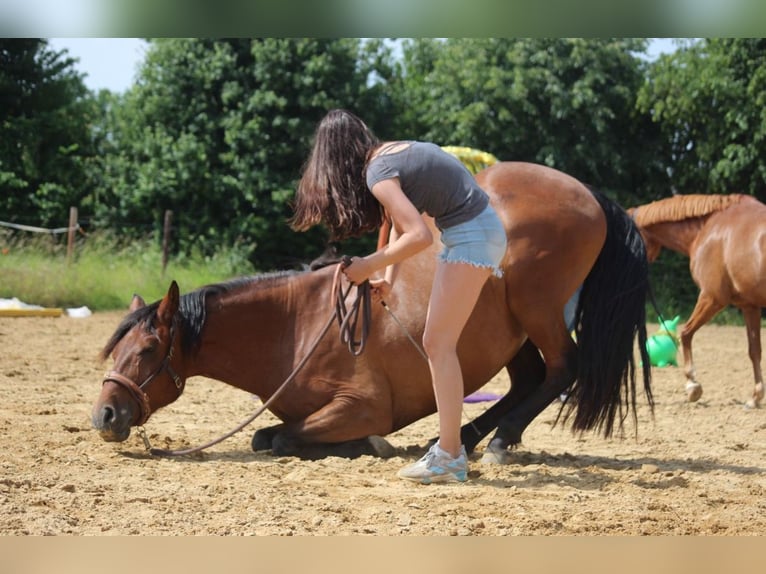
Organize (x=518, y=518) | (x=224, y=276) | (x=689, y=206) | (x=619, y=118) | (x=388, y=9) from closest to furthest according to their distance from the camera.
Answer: (x=388, y=9) < (x=518, y=518) < (x=689, y=206) < (x=224, y=276) < (x=619, y=118)

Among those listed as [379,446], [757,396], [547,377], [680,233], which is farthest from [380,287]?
[680,233]

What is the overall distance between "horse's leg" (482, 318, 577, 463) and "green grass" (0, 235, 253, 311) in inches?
424

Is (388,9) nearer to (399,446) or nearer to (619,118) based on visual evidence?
(399,446)

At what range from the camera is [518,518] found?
378 cm

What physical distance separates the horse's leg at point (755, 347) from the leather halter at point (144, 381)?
493 cm

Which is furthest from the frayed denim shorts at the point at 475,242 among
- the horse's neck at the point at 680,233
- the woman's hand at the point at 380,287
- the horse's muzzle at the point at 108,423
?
the horse's neck at the point at 680,233

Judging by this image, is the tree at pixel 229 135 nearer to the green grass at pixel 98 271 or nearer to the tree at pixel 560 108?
the green grass at pixel 98 271

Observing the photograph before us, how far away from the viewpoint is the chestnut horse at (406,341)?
5.10 metres

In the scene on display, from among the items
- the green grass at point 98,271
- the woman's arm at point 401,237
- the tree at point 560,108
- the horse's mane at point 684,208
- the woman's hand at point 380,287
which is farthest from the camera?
the tree at point 560,108

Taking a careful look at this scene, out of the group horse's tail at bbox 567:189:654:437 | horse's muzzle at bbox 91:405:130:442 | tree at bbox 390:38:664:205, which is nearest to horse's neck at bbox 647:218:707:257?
horse's tail at bbox 567:189:654:437

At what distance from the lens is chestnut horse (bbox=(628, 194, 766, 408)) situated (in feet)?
28.8

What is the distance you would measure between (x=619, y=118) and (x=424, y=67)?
9197 millimetres

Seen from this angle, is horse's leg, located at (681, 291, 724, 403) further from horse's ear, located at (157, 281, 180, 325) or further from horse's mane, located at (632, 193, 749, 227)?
horse's ear, located at (157, 281, 180, 325)

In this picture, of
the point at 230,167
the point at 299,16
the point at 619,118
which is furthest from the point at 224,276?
the point at 299,16
